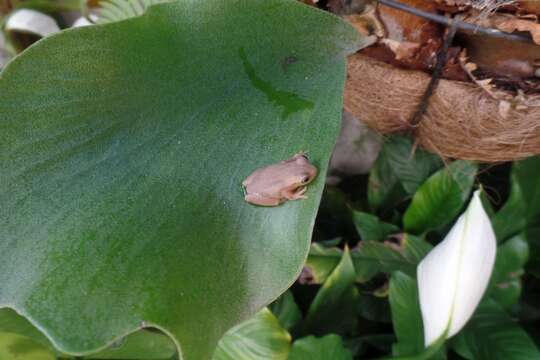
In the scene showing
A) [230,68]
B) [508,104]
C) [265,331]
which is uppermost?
[230,68]

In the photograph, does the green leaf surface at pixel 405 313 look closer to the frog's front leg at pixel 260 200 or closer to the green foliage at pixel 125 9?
the frog's front leg at pixel 260 200


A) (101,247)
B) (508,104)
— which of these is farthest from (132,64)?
(508,104)

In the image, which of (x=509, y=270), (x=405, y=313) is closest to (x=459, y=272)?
(x=405, y=313)

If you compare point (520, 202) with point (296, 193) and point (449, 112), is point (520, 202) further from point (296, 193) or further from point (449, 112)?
point (296, 193)

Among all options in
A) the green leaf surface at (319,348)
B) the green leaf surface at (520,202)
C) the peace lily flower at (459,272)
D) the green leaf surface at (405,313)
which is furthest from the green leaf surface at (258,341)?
the green leaf surface at (520,202)

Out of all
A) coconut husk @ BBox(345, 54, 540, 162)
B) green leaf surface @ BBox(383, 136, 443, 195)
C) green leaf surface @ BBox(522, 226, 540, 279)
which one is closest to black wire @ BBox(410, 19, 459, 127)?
coconut husk @ BBox(345, 54, 540, 162)

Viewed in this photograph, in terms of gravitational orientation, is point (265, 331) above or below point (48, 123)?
below

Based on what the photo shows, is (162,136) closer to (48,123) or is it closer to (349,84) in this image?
(48,123)
